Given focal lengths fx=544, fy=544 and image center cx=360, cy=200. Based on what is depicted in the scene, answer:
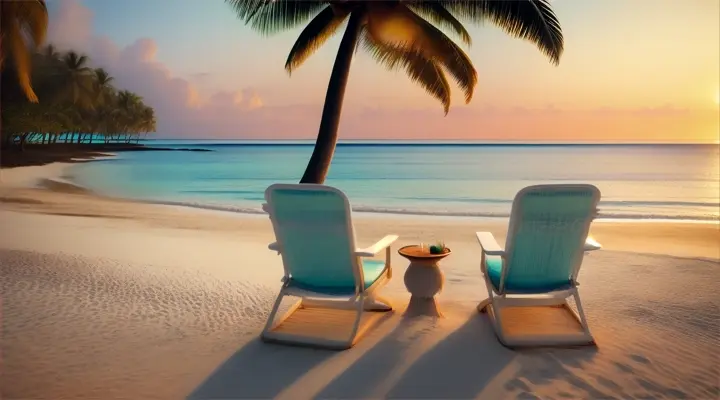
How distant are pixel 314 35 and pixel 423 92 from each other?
19389 mm

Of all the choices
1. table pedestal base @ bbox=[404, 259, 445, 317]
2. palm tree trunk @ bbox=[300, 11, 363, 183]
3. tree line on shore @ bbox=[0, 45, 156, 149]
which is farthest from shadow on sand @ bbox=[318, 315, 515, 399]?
tree line on shore @ bbox=[0, 45, 156, 149]

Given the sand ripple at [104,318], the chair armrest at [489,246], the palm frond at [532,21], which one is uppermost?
the palm frond at [532,21]

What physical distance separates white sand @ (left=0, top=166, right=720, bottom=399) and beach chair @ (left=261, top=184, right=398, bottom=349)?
16 cm

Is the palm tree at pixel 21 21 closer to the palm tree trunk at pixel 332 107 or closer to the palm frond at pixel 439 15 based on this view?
the palm tree trunk at pixel 332 107

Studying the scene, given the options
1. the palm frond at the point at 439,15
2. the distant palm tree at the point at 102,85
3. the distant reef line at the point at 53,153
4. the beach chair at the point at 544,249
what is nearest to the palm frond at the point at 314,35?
the palm frond at the point at 439,15

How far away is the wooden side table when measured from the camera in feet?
12.9

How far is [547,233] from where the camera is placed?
3.39 metres

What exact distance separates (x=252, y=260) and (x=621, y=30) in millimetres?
12143

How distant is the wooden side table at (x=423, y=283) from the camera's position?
3924 mm

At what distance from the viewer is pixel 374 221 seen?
9922 mm

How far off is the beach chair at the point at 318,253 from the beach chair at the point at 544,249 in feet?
2.75

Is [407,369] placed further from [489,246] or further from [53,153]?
[53,153]

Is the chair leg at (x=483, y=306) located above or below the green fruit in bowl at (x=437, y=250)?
below

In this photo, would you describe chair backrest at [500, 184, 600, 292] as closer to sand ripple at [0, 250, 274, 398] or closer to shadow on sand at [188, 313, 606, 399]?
shadow on sand at [188, 313, 606, 399]
